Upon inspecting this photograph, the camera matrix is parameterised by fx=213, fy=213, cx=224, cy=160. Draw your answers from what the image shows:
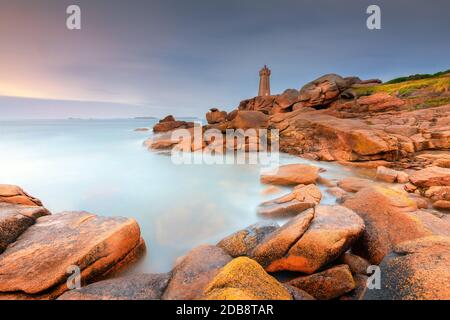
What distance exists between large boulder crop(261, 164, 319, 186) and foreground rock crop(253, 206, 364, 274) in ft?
15.3

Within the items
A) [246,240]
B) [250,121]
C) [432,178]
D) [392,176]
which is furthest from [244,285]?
[250,121]

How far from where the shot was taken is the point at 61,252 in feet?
11.1

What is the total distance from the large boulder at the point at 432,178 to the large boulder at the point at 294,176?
10.1ft

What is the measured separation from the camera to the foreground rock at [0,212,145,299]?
3.01 meters

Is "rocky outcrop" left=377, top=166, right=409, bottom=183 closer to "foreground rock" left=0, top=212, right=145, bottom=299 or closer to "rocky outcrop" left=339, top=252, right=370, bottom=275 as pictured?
"rocky outcrop" left=339, top=252, right=370, bottom=275

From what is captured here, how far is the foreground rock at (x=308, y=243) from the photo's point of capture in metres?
3.22

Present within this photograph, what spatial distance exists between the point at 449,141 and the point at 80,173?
18.8 metres

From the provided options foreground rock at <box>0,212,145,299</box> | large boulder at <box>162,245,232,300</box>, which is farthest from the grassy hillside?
foreground rock at <box>0,212,145,299</box>

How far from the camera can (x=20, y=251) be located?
335 centimetres

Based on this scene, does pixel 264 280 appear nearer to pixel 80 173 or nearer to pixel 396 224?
pixel 396 224

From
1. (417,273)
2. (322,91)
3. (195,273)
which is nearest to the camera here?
(417,273)

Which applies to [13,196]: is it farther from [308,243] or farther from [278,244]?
[308,243]

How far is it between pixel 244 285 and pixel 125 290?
166 centimetres
